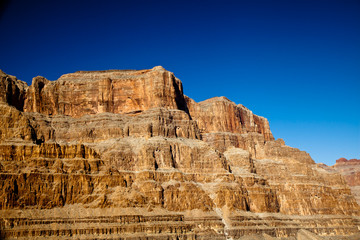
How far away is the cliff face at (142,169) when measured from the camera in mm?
83625

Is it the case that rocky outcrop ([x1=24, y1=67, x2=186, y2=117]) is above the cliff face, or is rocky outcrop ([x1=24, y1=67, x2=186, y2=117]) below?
above

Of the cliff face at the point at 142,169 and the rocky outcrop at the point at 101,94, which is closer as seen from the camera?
the cliff face at the point at 142,169

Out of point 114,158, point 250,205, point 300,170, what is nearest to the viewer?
point 114,158

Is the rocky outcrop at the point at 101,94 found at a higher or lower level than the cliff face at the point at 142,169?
higher

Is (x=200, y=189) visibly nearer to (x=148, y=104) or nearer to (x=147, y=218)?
(x=147, y=218)

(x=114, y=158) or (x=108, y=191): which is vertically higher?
(x=114, y=158)

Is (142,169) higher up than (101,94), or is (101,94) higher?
(101,94)

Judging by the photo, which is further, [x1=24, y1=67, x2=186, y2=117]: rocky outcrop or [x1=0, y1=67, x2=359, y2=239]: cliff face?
[x1=24, y1=67, x2=186, y2=117]: rocky outcrop

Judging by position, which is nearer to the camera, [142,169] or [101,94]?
[142,169]

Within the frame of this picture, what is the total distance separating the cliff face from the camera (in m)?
83.6

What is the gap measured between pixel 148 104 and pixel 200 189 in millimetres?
25688

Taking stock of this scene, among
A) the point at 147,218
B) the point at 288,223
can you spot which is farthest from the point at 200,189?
the point at 288,223

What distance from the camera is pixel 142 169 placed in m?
97.2

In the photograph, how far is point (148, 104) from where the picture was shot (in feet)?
376
